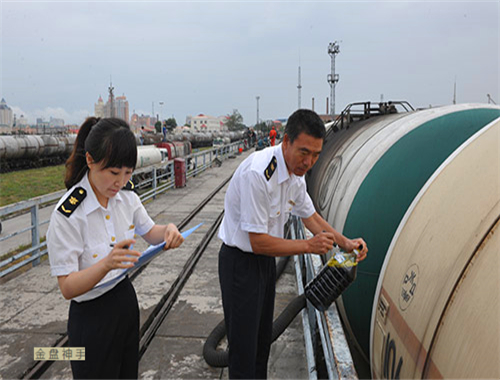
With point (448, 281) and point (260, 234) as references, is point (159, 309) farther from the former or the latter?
point (448, 281)

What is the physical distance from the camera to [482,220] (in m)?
2.22

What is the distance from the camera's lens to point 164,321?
5801 mm

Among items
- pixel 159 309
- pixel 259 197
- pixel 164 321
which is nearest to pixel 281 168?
pixel 259 197

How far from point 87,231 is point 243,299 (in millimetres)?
1292

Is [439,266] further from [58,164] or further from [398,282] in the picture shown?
[58,164]

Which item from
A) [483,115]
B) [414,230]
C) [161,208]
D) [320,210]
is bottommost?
[161,208]

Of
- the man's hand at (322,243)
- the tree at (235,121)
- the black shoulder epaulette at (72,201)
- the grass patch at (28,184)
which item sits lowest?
the grass patch at (28,184)

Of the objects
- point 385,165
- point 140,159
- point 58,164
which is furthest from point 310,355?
point 58,164

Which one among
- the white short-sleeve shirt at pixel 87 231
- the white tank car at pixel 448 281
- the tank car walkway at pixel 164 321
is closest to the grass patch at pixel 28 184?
the tank car walkway at pixel 164 321

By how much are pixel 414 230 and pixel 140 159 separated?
19.2 m

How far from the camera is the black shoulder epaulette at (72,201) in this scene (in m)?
2.18

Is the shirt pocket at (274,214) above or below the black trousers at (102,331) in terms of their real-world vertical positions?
above

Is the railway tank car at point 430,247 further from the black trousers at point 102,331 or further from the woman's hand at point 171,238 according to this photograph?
the black trousers at point 102,331

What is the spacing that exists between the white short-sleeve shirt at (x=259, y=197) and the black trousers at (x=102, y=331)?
0.91 m
